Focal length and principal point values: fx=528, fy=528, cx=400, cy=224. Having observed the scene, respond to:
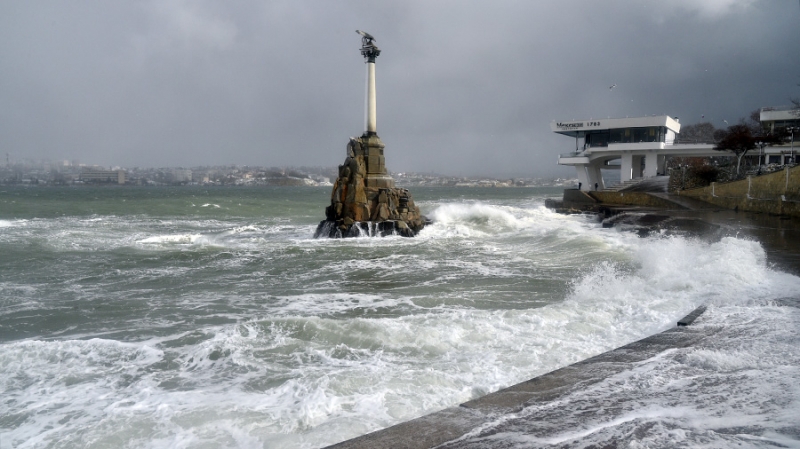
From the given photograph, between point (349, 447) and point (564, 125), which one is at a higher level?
point (564, 125)

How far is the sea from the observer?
393 centimetres

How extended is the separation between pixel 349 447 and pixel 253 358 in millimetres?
2726

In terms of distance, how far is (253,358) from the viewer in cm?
581

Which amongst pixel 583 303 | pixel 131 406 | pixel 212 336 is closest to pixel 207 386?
pixel 131 406

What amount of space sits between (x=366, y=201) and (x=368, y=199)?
0.51ft

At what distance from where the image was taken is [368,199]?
67.3 feet

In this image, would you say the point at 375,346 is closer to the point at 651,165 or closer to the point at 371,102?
the point at 371,102

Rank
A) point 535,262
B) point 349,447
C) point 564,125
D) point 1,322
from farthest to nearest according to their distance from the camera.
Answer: point 564,125
point 535,262
point 1,322
point 349,447

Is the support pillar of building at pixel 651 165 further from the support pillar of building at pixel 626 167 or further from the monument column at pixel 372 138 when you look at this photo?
the monument column at pixel 372 138

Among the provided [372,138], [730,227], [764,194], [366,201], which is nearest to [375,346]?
[730,227]

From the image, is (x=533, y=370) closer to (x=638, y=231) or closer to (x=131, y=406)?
(x=131, y=406)

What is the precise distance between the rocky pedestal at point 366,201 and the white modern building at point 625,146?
81.2 ft

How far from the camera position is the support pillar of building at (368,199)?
19859 millimetres

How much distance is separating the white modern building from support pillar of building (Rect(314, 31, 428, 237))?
24.4 metres
